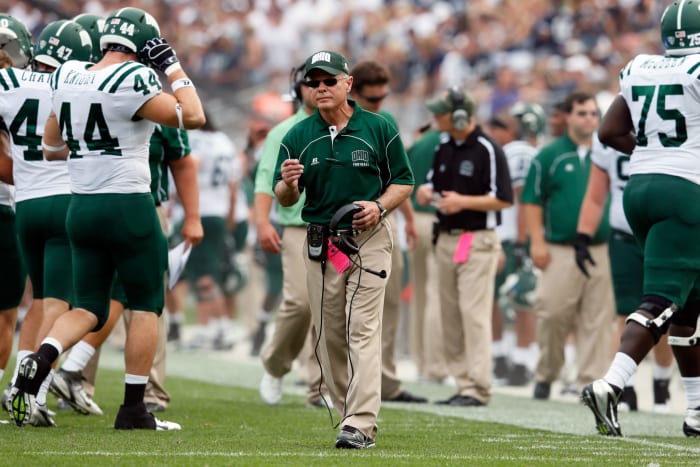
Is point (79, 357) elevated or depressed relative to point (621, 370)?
depressed

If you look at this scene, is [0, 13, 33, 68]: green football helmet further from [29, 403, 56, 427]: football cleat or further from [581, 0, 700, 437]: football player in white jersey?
[581, 0, 700, 437]: football player in white jersey

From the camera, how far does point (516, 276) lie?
12.3m

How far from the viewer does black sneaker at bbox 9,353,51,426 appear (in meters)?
7.13

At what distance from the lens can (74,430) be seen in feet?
24.4

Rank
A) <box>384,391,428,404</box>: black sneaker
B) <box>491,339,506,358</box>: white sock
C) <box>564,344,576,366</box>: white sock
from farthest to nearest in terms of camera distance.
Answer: <box>564,344,576,366</box>: white sock → <box>491,339,506,358</box>: white sock → <box>384,391,428,404</box>: black sneaker

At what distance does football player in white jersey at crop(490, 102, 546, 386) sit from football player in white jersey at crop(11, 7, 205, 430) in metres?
5.21

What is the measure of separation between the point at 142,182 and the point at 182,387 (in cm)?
390

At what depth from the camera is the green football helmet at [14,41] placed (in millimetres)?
8320

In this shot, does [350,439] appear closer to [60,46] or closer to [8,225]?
[8,225]

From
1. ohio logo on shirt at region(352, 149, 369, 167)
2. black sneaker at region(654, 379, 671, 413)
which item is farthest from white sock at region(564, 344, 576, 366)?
ohio logo on shirt at region(352, 149, 369, 167)

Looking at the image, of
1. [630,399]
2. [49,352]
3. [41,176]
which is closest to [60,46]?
[41,176]

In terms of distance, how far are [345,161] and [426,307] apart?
584 centimetres

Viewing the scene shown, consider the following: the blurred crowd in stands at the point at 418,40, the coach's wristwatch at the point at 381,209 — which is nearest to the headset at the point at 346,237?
the coach's wristwatch at the point at 381,209

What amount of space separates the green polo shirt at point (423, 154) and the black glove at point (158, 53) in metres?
4.48
